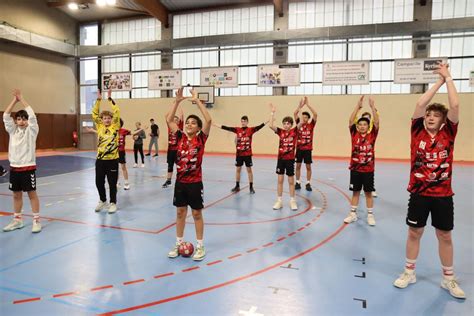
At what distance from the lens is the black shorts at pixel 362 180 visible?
600 cm

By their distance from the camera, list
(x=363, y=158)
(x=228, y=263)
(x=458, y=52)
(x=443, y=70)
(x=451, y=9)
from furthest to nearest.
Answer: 1. (x=451, y=9)
2. (x=458, y=52)
3. (x=363, y=158)
4. (x=228, y=263)
5. (x=443, y=70)

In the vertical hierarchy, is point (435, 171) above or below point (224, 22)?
below

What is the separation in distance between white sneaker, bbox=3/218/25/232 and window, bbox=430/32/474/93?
720 inches

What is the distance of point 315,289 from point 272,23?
18.7 m

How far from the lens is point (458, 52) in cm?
1709

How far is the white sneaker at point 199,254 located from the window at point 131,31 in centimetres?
2037

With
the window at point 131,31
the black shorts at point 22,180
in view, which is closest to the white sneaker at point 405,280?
the black shorts at point 22,180

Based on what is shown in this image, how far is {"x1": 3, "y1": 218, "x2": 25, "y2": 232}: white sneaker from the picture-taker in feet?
18.5

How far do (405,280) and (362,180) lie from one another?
2489mm

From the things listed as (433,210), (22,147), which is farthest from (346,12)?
(22,147)

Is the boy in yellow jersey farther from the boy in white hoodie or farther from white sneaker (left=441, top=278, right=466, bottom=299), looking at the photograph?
white sneaker (left=441, top=278, right=466, bottom=299)

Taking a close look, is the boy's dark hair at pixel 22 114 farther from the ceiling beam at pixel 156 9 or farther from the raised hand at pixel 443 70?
the ceiling beam at pixel 156 9

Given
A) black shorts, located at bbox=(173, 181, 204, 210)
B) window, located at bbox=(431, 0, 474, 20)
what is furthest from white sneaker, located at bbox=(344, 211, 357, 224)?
window, located at bbox=(431, 0, 474, 20)

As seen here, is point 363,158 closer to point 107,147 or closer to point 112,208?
point 107,147
